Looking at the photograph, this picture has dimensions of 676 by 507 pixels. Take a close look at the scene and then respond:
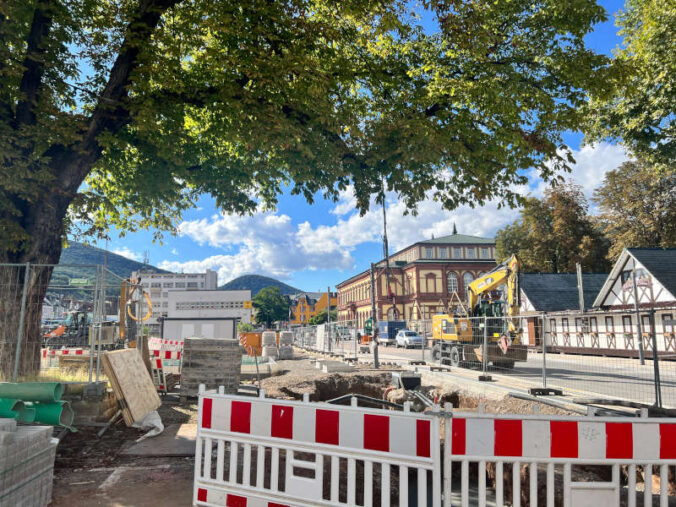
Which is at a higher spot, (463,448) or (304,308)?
(304,308)

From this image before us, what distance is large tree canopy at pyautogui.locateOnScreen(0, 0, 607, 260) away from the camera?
30.2ft

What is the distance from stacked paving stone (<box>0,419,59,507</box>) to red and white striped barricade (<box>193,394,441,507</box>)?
1.38 meters

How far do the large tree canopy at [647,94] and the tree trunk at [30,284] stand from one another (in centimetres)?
1321

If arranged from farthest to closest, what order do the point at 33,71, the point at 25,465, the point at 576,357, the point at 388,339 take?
the point at 388,339 → the point at 576,357 → the point at 33,71 → the point at 25,465

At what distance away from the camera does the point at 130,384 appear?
812 centimetres

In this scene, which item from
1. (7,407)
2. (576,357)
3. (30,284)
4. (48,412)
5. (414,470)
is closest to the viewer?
(7,407)

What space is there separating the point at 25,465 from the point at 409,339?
130ft

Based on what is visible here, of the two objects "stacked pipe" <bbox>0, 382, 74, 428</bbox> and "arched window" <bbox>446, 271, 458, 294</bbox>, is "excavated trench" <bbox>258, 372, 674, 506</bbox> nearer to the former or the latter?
"stacked pipe" <bbox>0, 382, 74, 428</bbox>

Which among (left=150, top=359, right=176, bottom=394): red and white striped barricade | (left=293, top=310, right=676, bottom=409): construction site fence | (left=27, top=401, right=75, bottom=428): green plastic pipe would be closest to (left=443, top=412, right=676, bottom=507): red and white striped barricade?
(left=293, top=310, right=676, bottom=409): construction site fence

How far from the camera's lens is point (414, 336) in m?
42.0

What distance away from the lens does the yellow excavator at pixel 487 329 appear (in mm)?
14906

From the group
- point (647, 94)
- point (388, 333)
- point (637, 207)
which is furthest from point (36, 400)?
point (388, 333)

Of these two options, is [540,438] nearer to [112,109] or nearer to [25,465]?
[25,465]

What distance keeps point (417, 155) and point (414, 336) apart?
1341 inches
